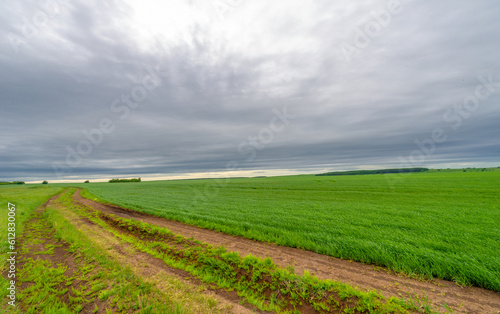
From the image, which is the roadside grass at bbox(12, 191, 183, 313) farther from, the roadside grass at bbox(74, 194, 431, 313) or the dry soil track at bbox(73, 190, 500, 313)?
the dry soil track at bbox(73, 190, 500, 313)

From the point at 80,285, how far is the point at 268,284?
5157 millimetres

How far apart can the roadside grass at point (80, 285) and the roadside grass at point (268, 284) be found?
138 cm

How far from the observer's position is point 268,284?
17.1 ft

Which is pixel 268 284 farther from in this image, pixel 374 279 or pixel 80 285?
pixel 80 285

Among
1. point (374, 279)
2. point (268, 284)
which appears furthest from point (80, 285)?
point (374, 279)

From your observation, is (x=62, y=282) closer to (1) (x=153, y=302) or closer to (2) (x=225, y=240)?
(1) (x=153, y=302)

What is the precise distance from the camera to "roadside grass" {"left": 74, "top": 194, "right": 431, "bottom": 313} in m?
4.34

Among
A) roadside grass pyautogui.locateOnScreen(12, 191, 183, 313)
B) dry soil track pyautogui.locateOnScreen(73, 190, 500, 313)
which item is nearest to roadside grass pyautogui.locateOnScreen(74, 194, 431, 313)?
dry soil track pyautogui.locateOnScreen(73, 190, 500, 313)

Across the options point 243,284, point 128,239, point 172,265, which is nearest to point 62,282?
point 172,265

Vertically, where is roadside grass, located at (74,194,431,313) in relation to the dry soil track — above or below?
above

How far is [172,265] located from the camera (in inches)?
247

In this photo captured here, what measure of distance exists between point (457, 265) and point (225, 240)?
7.94 m

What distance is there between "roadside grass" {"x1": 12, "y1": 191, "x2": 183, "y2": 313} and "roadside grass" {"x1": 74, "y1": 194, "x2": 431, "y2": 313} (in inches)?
54.2

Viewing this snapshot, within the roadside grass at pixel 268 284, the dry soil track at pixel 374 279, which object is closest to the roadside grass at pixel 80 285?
the roadside grass at pixel 268 284
